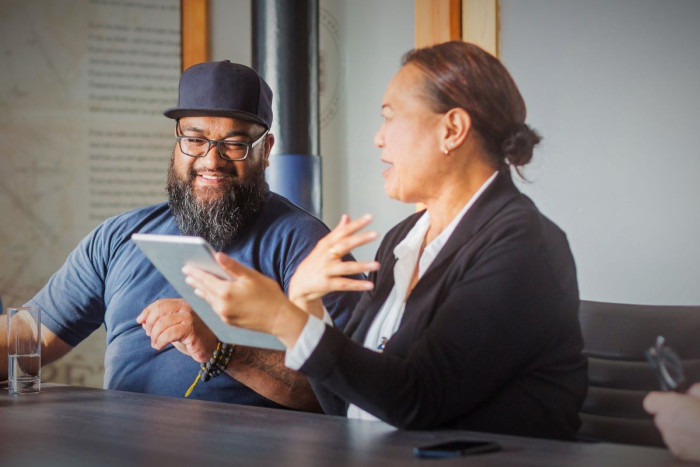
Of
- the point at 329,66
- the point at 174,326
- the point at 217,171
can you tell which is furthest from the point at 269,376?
the point at 329,66

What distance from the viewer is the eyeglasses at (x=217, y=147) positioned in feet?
7.18

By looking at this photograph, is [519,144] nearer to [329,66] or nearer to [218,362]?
[218,362]

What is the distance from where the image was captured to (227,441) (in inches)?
49.8

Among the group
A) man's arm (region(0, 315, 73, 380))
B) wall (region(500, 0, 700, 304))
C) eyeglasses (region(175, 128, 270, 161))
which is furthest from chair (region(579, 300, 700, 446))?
man's arm (region(0, 315, 73, 380))

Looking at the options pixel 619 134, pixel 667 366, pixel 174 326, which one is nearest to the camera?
pixel 667 366

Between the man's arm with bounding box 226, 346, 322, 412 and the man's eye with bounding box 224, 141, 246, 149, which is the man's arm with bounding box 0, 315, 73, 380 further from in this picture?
the man's eye with bounding box 224, 141, 246, 149

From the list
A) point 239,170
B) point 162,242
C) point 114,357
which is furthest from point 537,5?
point 114,357

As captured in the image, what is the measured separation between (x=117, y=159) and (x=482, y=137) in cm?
186

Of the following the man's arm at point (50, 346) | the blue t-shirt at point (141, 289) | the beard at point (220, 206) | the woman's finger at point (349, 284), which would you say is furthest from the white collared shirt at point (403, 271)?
the man's arm at point (50, 346)

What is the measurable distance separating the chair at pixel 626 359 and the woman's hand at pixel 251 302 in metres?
0.80

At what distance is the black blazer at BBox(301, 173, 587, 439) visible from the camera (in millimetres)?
1298

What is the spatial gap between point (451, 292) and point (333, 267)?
195mm

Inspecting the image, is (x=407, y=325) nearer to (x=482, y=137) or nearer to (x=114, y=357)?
(x=482, y=137)

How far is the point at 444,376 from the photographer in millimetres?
1315
